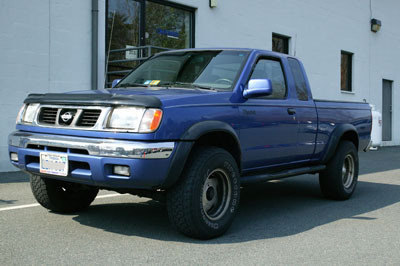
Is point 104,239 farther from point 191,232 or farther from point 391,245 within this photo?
point 391,245

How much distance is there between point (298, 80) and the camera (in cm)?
608

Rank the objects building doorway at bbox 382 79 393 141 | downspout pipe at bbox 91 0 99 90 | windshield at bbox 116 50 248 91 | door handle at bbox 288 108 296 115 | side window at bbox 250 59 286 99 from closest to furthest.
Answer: windshield at bbox 116 50 248 91, side window at bbox 250 59 286 99, door handle at bbox 288 108 296 115, downspout pipe at bbox 91 0 99 90, building doorway at bbox 382 79 393 141

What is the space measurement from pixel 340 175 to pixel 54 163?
3.84 m

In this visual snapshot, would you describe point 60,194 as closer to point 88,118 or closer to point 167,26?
point 88,118

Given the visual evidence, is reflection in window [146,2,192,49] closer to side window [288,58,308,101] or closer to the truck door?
side window [288,58,308,101]

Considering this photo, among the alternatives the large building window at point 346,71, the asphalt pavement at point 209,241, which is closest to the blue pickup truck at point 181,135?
the asphalt pavement at point 209,241

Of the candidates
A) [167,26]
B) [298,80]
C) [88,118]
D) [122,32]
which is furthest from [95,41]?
[88,118]

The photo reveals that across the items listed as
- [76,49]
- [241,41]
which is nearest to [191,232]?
[76,49]

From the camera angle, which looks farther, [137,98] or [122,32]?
[122,32]

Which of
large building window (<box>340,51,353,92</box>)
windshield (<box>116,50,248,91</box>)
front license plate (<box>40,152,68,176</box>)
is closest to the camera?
front license plate (<box>40,152,68,176</box>)

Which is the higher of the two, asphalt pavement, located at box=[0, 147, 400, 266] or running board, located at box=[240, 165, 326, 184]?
running board, located at box=[240, 165, 326, 184]

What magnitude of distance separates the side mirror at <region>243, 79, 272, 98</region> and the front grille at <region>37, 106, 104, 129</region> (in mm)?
1508

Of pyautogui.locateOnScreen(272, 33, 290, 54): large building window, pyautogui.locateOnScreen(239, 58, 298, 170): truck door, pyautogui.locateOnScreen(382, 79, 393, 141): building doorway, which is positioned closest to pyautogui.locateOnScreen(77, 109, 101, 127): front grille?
pyautogui.locateOnScreen(239, 58, 298, 170): truck door

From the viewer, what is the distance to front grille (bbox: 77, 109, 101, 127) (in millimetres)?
4100
